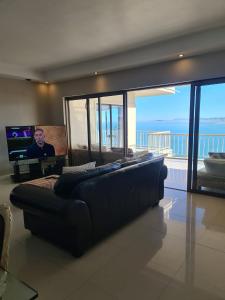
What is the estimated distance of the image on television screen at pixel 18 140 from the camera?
504 centimetres

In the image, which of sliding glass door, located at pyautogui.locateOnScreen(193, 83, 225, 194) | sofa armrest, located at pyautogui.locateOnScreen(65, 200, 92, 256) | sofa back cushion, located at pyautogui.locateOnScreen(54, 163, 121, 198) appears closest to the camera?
sofa armrest, located at pyautogui.locateOnScreen(65, 200, 92, 256)

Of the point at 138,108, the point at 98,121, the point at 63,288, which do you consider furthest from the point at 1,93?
the point at 63,288

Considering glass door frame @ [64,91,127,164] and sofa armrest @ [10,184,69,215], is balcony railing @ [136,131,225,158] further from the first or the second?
sofa armrest @ [10,184,69,215]

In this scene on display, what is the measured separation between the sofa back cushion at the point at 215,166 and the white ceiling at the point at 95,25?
190 centimetres

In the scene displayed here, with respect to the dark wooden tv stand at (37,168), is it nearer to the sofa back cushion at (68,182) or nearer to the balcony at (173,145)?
the balcony at (173,145)

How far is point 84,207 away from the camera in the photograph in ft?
7.05

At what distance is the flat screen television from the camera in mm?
5093

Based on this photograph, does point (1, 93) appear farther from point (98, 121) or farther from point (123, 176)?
point (123, 176)

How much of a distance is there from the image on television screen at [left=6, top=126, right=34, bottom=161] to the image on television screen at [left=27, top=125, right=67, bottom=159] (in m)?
0.11

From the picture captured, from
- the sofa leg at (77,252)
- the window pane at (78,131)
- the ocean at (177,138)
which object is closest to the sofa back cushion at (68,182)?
the sofa leg at (77,252)

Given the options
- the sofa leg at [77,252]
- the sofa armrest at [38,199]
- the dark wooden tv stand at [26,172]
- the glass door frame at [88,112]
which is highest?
the glass door frame at [88,112]

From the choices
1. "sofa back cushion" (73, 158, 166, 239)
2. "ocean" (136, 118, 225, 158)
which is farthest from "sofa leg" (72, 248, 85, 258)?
"ocean" (136, 118, 225, 158)

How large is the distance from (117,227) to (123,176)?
0.66 m

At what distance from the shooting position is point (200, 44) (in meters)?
3.42
